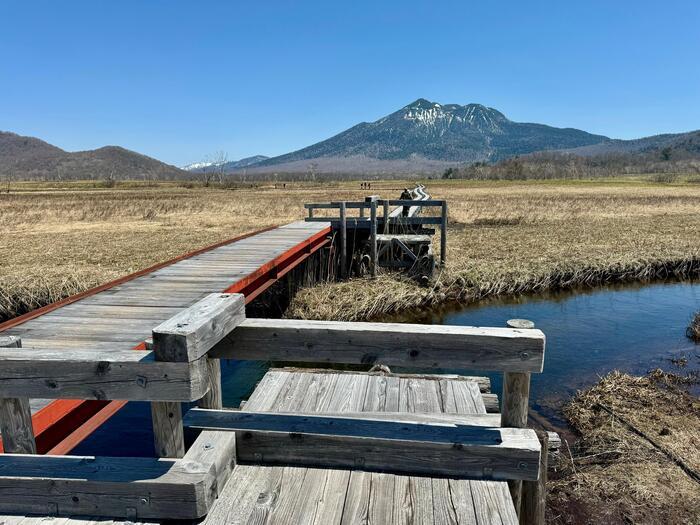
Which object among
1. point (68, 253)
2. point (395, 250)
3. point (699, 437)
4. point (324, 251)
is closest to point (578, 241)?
point (395, 250)

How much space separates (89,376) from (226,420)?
925mm

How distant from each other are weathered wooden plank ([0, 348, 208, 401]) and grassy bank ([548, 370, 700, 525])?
4.37 meters

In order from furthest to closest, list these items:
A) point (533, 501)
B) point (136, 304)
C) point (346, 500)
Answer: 1. point (136, 304)
2. point (533, 501)
3. point (346, 500)

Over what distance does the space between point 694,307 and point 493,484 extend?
13019mm

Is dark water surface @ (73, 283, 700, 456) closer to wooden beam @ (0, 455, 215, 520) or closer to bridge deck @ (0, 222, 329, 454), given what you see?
bridge deck @ (0, 222, 329, 454)

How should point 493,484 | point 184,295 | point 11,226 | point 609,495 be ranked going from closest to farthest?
point 493,484
point 609,495
point 184,295
point 11,226

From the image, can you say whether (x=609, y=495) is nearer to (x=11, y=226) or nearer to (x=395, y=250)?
(x=395, y=250)

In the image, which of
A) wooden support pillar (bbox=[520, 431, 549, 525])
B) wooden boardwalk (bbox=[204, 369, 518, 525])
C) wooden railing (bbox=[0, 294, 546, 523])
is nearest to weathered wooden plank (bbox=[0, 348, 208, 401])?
wooden railing (bbox=[0, 294, 546, 523])

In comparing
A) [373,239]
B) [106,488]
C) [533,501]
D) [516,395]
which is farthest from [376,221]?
[106,488]

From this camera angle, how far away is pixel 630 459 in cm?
591

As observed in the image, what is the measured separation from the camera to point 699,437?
634 cm

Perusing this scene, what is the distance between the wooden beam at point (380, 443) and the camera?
3.12 m

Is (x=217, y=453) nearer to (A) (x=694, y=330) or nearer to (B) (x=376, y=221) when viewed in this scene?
(A) (x=694, y=330)

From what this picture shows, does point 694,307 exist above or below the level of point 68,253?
below
